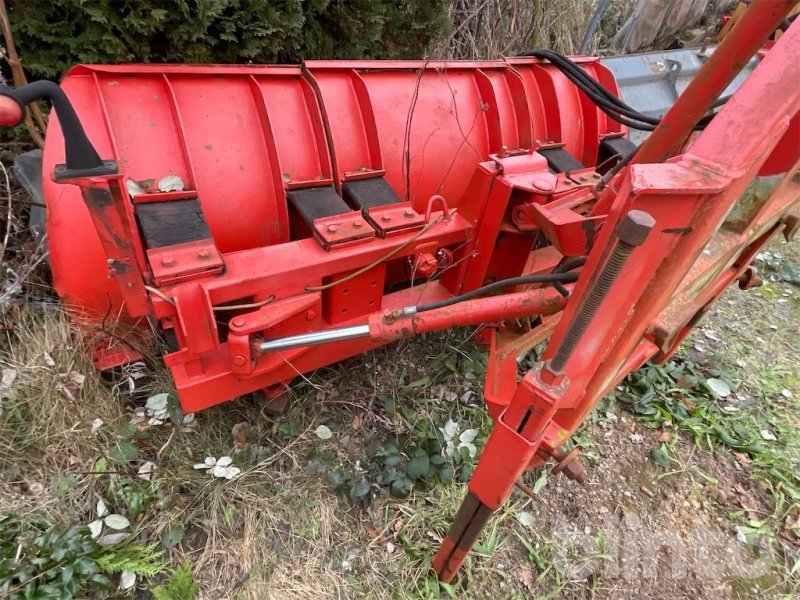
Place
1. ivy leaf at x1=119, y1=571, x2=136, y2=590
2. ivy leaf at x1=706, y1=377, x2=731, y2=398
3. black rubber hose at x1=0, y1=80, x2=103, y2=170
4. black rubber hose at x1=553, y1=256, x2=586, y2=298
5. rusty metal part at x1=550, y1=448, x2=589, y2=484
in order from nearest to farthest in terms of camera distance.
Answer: black rubber hose at x1=0, y1=80, x2=103, y2=170, rusty metal part at x1=550, y1=448, x2=589, y2=484, black rubber hose at x1=553, y1=256, x2=586, y2=298, ivy leaf at x1=119, y1=571, x2=136, y2=590, ivy leaf at x1=706, y1=377, x2=731, y2=398

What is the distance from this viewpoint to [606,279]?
963mm

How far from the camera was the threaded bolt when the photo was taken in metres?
0.83

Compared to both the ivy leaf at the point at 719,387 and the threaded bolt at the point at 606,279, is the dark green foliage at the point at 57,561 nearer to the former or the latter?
the threaded bolt at the point at 606,279

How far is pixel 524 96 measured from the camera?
279 cm

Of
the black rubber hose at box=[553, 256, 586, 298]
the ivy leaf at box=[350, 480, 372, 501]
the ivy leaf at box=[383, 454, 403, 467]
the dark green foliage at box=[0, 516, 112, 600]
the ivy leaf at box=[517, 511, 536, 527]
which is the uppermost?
the black rubber hose at box=[553, 256, 586, 298]

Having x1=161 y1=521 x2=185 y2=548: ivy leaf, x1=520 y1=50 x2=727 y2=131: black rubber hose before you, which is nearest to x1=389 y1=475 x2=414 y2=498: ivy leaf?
x1=161 y1=521 x2=185 y2=548: ivy leaf

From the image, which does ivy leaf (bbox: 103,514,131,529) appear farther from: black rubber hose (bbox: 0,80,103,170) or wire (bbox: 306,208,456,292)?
black rubber hose (bbox: 0,80,103,170)

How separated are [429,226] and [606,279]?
3.87 ft

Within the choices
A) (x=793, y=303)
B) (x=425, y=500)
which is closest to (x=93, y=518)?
(x=425, y=500)

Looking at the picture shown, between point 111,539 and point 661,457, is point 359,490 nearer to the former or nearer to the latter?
point 111,539

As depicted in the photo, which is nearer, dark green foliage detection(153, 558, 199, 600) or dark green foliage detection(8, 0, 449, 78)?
dark green foliage detection(153, 558, 199, 600)

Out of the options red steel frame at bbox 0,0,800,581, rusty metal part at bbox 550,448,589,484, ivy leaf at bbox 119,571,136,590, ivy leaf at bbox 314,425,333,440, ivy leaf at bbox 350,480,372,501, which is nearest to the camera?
red steel frame at bbox 0,0,800,581

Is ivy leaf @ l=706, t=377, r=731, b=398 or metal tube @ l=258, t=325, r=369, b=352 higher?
metal tube @ l=258, t=325, r=369, b=352

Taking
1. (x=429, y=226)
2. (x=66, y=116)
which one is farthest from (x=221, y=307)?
(x=429, y=226)
